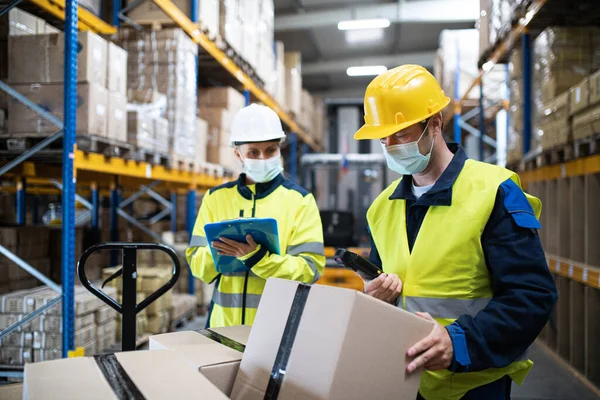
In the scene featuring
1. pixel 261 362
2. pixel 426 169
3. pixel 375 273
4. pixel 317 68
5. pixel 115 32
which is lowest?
pixel 261 362

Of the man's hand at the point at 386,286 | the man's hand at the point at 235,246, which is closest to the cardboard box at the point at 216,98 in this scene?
the man's hand at the point at 235,246

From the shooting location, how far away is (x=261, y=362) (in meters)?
1.63

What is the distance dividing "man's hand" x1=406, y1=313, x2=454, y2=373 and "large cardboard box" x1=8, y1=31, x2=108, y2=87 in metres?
3.83

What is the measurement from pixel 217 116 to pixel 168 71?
1.57m

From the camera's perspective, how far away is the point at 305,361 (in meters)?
1.46

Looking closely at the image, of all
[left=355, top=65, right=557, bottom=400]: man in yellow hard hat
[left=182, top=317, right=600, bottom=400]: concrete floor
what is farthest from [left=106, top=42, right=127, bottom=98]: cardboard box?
[left=182, top=317, right=600, bottom=400]: concrete floor

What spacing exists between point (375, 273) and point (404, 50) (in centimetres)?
1609

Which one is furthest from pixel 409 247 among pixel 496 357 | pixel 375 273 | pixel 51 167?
pixel 51 167

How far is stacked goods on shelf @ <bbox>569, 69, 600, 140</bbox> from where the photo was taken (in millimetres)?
4156

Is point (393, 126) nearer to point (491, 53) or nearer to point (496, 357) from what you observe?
point (496, 357)

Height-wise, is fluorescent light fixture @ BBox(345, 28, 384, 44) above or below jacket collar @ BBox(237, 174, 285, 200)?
above

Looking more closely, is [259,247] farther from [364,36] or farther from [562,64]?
[364,36]

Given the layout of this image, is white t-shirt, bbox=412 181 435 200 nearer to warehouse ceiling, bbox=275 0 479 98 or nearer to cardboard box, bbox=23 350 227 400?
cardboard box, bbox=23 350 227 400

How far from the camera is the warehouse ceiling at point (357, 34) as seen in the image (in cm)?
1273
